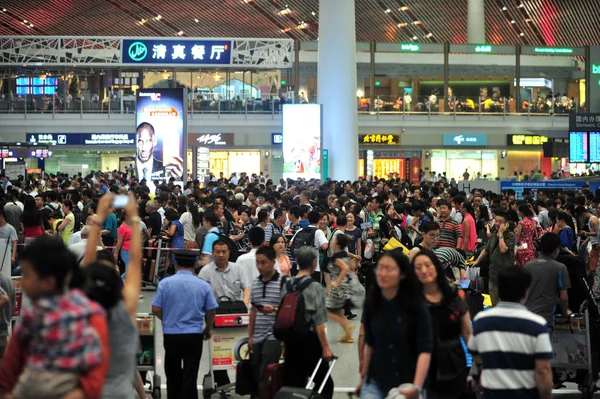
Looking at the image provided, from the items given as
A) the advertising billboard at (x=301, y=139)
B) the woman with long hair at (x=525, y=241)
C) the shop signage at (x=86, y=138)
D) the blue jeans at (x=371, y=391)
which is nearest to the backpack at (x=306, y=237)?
the woman with long hair at (x=525, y=241)

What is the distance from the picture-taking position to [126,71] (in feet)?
145

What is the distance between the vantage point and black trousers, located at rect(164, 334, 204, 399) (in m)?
7.86

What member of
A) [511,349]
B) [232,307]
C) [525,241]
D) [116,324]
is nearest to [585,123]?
[525,241]

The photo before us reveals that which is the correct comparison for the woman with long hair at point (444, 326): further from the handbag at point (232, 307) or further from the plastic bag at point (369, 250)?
the plastic bag at point (369, 250)

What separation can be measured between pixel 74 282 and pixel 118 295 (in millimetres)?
878

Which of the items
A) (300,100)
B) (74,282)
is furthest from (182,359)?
(300,100)

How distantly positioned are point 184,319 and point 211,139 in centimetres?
3636

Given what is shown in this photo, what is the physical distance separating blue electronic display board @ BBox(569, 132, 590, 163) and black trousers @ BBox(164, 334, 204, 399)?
2183 cm

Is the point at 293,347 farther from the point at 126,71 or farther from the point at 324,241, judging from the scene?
the point at 126,71

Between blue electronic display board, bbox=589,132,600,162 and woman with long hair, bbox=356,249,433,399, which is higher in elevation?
blue electronic display board, bbox=589,132,600,162

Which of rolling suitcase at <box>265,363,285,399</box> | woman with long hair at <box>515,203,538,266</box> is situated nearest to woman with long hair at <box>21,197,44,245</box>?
woman with long hair at <box>515,203,538,266</box>

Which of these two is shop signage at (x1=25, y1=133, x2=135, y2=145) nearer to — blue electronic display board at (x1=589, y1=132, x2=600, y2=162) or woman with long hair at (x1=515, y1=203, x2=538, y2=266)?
blue electronic display board at (x1=589, y1=132, x2=600, y2=162)

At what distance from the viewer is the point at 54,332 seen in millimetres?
4031

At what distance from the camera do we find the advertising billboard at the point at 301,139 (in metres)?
34.1
